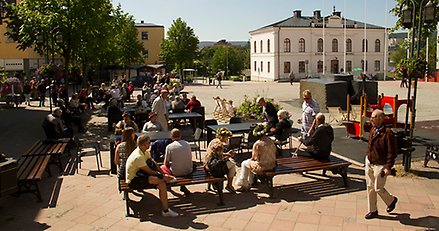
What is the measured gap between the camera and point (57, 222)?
6.88 m

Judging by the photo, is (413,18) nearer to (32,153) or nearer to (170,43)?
(32,153)

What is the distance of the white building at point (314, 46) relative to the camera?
61.8m

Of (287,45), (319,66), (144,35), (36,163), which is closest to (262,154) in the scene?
(36,163)

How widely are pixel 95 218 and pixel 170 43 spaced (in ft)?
152

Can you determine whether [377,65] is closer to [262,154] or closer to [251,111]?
[251,111]

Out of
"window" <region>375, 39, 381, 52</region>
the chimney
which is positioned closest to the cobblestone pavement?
the chimney

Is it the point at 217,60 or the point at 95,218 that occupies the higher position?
the point at 217,60

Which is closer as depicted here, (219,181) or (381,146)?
(381,146)

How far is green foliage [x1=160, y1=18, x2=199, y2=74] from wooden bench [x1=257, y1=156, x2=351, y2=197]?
1738 inches

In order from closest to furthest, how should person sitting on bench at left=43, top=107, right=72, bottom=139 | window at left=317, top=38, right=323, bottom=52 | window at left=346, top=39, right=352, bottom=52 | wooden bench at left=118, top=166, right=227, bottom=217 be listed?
wooden bench at left=118, top=166, right=227, bottom=217 → person sitting on bench at left=43, top=107, right=72, bottom=139 → window at left=317, top=38, right=323, bottom=52 → window at left=346, top=39, right=352, bottom=52

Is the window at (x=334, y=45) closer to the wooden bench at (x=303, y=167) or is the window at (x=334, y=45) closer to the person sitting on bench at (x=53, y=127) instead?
the person sitting on bench at (x=53, y=127)

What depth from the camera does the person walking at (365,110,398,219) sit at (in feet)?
21.5

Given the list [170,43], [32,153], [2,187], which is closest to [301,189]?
[2,187]

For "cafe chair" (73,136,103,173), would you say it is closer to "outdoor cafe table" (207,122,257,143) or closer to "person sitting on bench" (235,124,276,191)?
"outdoor cafe table" (207,122,257,143)
